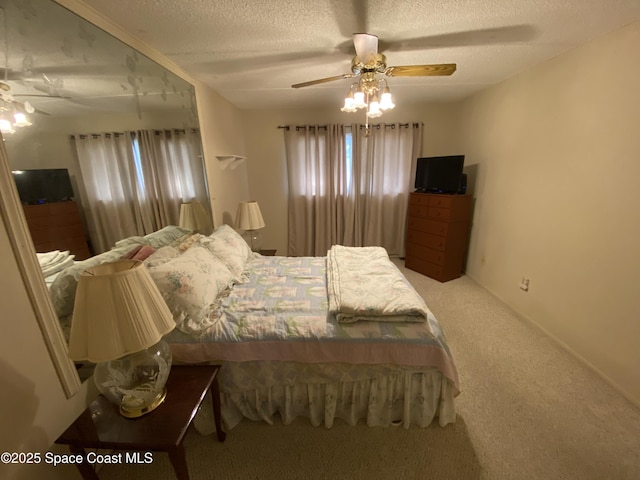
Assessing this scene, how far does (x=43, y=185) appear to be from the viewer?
1.04 m

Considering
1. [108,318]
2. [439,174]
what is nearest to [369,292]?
[108,318]

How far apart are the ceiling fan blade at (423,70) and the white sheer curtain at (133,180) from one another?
1667mm

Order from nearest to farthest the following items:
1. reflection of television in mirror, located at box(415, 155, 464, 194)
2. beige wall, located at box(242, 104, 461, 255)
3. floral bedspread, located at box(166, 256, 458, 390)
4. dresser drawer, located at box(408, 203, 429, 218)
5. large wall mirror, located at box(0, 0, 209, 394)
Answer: large wall mirror, located at box(0, 0, 209, 394)
floral bedspread, located at box(166, 256, 458, 390)
reflection of television in mirror, located at box(415, 155, 464, 194)
dresser drawer, located at box(408, 203, 429, 218)
beige wall, located at box(242, 104, 461, 255)

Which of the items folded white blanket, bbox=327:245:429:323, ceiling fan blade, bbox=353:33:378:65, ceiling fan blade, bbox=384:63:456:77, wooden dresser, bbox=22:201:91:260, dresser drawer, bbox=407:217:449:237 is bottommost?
folded white blanket, bbox=327:245:429:323

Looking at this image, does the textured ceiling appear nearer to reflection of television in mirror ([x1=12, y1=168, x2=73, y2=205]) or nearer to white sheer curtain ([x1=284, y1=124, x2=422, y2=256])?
reflection of television in mirror ([x1=12, y1=168, x2=73, y2=205])

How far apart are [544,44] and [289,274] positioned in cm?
261

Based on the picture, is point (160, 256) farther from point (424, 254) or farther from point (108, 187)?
point (424, 254)

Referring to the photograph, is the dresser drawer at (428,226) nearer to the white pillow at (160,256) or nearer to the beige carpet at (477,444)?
the beige carpet at (477,444)

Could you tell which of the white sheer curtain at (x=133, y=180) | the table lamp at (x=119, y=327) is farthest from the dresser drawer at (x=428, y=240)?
the table lamp at (x=119, y=327)

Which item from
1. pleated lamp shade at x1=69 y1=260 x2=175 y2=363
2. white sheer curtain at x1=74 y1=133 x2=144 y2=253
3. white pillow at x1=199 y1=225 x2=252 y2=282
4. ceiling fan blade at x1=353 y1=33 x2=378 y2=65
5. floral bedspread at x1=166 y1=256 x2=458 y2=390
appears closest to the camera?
pleated lamp shade at x1=69 y1=260 x2=175 y2=363

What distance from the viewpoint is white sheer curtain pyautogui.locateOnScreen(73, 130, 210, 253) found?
128cm

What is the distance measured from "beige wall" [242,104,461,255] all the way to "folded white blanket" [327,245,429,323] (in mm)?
2066

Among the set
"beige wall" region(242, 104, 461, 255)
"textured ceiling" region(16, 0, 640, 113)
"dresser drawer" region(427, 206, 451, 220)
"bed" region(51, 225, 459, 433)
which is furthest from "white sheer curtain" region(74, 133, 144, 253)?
"dresser drawer" region(427, 206, 451, 220)

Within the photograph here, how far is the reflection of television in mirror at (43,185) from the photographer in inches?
36.9
